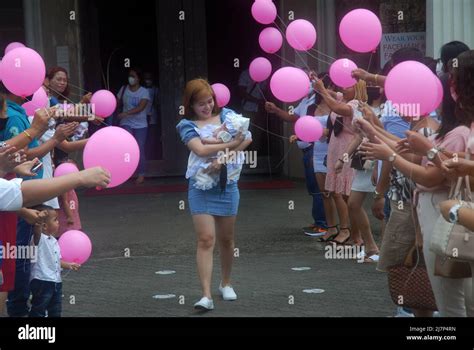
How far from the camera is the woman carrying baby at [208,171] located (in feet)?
23.9

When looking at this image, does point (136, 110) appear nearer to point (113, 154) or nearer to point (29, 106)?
point (29, 106)

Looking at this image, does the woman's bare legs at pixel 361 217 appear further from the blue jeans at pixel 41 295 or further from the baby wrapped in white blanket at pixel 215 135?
the blue jeans at pixel 41 295

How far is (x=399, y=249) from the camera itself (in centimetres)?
609

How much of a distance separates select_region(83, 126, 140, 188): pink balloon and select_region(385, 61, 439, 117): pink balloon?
1460 mm

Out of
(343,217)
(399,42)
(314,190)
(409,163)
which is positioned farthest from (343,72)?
(399,42)

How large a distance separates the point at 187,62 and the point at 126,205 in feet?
9.65

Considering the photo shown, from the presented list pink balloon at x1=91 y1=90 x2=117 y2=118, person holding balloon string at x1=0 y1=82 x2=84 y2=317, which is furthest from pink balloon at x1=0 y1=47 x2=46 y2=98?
pink balloon at x1=91 y1=90 x2=117 y2=118

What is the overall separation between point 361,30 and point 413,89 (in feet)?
5.06

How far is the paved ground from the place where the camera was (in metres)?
7.34

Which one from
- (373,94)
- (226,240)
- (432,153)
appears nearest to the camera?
(432,153)

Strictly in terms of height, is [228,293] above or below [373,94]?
below

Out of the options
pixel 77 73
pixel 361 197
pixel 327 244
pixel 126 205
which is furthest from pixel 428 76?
pixel 77 73

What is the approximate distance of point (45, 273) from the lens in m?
6.02

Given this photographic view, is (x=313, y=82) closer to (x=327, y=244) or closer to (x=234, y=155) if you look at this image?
(x=234, y=155)
